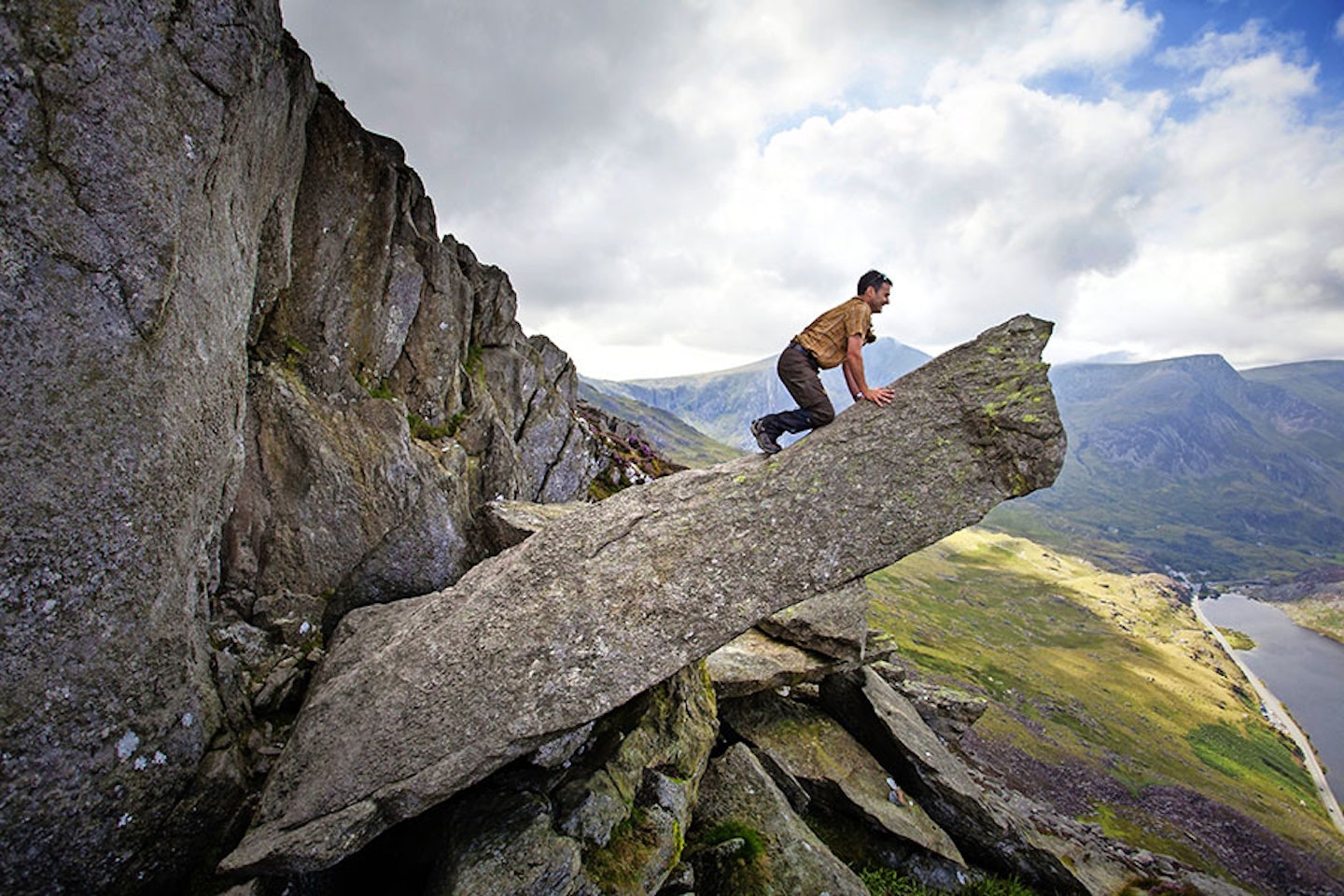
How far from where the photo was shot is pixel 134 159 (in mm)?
9656

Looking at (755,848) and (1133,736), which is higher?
(755,848)

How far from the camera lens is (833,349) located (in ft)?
48.1

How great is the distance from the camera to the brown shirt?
1427 centimetres

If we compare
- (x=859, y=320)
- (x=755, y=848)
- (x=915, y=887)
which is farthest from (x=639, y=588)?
(x=915, y=887)

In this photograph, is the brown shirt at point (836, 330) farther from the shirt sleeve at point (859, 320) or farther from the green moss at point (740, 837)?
the green moss at point (740, 837)

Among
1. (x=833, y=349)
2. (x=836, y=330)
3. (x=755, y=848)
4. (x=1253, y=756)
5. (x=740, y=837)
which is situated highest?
(x=836, y=330)

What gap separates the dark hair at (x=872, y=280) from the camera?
1457 centimetres

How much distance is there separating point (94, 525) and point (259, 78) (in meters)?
9.80

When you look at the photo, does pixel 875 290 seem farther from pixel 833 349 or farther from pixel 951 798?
pixel 951 798

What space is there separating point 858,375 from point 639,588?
7.30m

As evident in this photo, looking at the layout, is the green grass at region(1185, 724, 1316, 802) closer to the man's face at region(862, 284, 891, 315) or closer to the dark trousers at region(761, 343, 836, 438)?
the dark trousers at region(761, 343, 836, 438)

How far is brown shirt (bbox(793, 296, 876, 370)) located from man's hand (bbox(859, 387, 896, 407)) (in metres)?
1.10

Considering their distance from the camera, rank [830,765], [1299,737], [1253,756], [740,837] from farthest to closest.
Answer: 1. [1299,737]
2. [1253,756]
3. [830,765]
4. [740,837]

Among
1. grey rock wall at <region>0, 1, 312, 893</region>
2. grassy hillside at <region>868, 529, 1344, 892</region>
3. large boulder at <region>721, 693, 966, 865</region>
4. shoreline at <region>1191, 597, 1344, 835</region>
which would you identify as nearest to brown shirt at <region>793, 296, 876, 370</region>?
large boulder at <region>721, 693, 966, 865</region>
